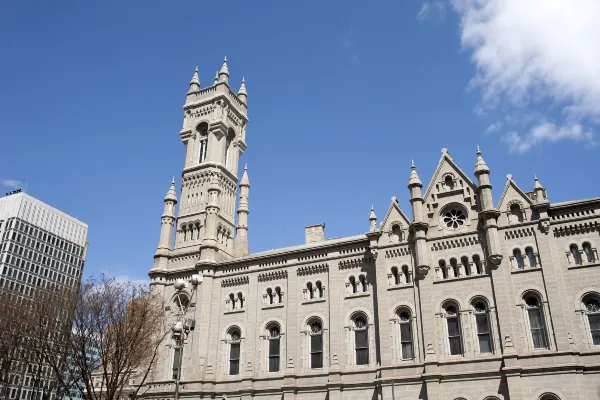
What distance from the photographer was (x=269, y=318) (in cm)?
4194

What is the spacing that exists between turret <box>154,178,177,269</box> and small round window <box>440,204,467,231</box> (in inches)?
1017

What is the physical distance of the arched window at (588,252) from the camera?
3319 centimetres

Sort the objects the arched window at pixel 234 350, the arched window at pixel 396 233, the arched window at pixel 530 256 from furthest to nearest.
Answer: the arched window at pixel 234 350, the arched window at pixel 396 233, the arched window at pixel 530 256

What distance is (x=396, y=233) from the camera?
130 feet

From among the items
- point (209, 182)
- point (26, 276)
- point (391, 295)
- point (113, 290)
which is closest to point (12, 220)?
point (26, 276)

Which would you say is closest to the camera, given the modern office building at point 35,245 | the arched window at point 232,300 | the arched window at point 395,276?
the arched window at point 395,276

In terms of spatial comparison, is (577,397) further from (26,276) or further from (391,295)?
(26,276)

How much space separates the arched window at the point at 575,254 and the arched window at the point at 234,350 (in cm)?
2556

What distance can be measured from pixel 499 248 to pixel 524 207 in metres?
3.48

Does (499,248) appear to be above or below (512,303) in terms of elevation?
above

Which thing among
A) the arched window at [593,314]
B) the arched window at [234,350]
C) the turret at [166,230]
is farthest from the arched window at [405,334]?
the turret at [166,230]

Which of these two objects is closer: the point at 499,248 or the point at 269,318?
the point at 499,248

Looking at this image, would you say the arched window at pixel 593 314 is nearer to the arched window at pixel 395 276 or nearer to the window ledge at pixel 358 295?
the arched window at pixel 395 276

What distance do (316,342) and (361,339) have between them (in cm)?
367
